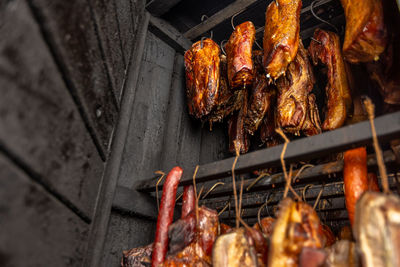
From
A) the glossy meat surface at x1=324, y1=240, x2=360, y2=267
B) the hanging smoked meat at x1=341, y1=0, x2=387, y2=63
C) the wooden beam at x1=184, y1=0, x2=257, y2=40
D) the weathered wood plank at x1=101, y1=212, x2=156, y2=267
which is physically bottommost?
the glossy meat surface at x1=324, y1=240, x2=360, y2=267

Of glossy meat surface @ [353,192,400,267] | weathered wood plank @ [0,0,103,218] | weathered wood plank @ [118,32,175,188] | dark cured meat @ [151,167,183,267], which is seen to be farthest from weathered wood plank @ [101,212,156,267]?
glossy meat surface @ [353,192,400,267]

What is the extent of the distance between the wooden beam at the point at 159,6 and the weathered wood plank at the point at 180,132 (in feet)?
1.89

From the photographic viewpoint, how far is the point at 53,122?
4.57 feet

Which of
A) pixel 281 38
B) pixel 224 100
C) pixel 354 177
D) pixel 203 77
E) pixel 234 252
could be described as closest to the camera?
pixel 234 252

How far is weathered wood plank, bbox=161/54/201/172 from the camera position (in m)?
3.29

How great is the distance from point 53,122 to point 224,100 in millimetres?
2279

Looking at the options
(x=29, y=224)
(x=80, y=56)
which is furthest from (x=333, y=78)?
(x=29, y=224)

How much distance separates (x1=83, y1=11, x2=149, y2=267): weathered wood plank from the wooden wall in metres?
0.05

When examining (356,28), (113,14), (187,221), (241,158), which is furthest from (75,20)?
(356,28)

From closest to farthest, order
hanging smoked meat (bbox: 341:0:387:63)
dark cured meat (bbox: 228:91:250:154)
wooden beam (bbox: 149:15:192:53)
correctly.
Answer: hanging smoked meat (bbox: 341:0:387:63), wooden beam (bbox: 149:15:192:53), dark cured meat (bbox: 228:91:250:154)

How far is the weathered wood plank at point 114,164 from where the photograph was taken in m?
2.16

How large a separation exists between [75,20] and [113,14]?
0.60 m

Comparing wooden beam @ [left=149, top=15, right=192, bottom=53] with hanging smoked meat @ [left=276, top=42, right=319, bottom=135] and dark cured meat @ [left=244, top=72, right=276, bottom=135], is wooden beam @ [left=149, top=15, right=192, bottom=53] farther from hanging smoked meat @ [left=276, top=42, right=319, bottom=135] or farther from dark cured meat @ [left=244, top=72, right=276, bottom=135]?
hanging smoked meat @ [left=276, top=42, right=319, bottom=135]

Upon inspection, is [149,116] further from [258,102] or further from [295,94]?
[295,94]
